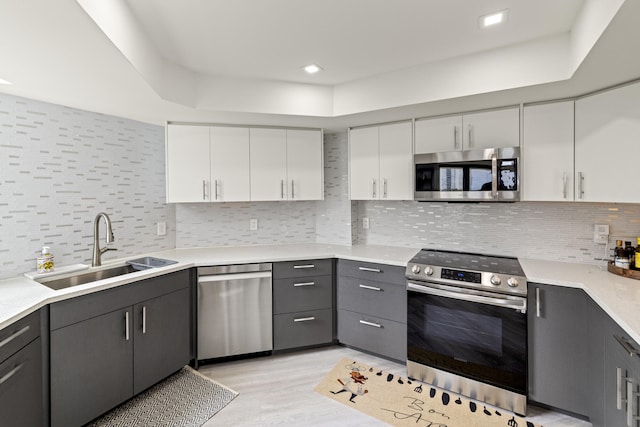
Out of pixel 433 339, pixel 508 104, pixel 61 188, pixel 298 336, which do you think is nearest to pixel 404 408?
pixel 433 339

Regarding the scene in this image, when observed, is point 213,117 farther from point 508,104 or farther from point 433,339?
point 433,339

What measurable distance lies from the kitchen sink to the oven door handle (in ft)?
7.54

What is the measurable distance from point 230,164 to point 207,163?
205mm

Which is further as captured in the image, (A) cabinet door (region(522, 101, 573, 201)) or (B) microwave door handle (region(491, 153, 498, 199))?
(B) microwave door handle (region(491, 153, 498, 199))

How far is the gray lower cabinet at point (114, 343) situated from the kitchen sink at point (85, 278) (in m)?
0.50

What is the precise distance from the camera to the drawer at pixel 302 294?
9.16 feet

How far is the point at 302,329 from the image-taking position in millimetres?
2855

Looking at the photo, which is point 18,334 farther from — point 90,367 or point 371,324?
point 371,324

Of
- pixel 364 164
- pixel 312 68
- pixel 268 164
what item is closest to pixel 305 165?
pixel 268 164

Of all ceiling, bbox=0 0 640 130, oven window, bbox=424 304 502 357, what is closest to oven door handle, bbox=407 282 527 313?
oven window, bbox=424 304 502 357

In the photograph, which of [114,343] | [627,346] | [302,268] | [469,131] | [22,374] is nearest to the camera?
[627,346]

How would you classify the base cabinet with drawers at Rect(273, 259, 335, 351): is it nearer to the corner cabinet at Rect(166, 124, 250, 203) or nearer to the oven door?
the oven door

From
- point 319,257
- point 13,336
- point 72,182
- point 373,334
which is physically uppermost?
point 72,182

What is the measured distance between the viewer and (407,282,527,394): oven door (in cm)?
Answer: 210
